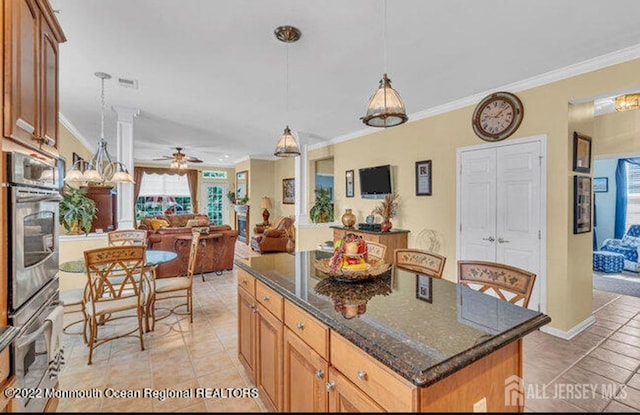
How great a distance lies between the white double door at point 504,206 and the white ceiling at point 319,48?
0.82 m

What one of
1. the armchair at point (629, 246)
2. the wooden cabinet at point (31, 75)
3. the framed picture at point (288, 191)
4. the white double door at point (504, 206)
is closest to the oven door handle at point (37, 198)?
the wooden cabinet at point (31, 75)

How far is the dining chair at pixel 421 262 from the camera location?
211 centimetres

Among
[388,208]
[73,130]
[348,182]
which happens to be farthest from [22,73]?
[73,130]

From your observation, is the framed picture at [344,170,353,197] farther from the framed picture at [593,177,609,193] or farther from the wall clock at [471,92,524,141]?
the framed picture at [593,177,609,193]

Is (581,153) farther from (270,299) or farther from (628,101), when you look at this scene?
(270,299)

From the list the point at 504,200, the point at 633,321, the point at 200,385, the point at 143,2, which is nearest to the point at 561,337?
the point at 633,321

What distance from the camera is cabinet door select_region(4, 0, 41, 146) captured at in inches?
48.1

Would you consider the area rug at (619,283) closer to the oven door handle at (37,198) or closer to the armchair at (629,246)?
the armchair at (629,246)

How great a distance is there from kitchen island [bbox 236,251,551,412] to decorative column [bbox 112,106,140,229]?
3.12 meters

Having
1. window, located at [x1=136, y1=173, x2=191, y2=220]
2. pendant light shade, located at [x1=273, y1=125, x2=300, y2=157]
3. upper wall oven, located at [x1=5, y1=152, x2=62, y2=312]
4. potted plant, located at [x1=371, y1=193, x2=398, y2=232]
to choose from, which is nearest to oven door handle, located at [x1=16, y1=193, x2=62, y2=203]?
upper wall oven, located at [x1=5, y1=152, x2=62, y2=312]

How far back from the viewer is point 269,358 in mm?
1873

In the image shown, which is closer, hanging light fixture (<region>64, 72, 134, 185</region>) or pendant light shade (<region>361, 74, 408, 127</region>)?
pendant light shade (<region>361, 74, 408, 127</region>)

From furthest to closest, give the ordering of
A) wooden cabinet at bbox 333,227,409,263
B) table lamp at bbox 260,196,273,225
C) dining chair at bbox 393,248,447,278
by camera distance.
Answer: table lamp at bbox 260,196,273,225 → wooden cabinet at bbox 333,227,409,263 → dining chair at bbox 393,248,447,278

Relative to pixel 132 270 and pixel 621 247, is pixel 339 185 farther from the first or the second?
pixel 621 247
